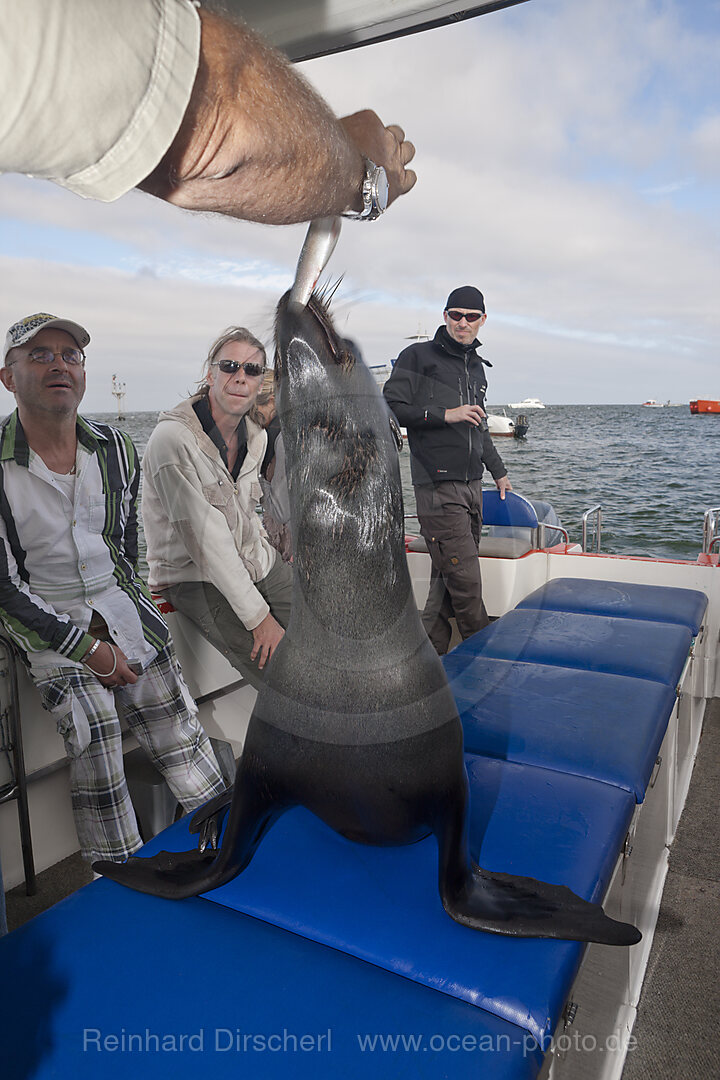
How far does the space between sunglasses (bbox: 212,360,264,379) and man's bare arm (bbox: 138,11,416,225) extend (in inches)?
5.7

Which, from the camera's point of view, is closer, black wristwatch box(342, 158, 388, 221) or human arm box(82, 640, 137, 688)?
black wristwatch box(342, 158, 388, 221)

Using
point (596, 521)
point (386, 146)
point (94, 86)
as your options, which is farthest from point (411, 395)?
point (596, 521)

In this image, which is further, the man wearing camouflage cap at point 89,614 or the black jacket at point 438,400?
the man wearing camouflage cap at point 89,614

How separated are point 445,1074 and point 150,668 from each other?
97cm

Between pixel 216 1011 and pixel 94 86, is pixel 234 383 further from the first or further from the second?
pixel 216 1011

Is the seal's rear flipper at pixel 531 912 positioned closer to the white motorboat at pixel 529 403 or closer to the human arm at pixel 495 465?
the human arm at pixel 495 465

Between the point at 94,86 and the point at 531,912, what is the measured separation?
3.56 feet

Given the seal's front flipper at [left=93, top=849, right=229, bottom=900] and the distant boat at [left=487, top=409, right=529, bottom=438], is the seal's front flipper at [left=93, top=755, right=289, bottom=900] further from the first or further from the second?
the distant boat at [left=487, top=409, right=529, bottom=438]

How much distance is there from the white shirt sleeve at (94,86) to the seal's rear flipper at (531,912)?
A: 0.99m

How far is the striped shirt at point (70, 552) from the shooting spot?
154cm

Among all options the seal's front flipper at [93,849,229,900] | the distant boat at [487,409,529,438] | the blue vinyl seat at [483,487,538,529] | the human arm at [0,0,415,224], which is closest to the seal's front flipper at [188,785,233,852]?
the seal's front flipper at [93,849,229,900]

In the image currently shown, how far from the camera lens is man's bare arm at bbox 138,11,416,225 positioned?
56 centimetres

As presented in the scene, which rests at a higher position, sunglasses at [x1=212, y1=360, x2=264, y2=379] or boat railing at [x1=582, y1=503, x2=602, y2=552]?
sunglasses at [x1=212, y1=360, x2=264, y2=379]

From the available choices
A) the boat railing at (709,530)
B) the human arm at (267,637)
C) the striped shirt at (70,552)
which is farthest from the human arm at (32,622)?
the boat railing at (709,530)
